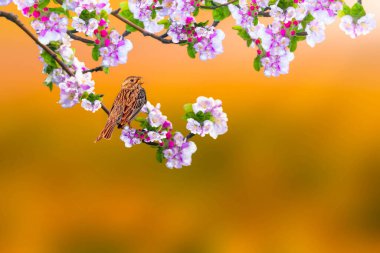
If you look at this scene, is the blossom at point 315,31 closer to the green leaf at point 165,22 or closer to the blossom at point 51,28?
the green leaf at point 165,22

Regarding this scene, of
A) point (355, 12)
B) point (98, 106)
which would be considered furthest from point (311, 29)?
point (98, 106)

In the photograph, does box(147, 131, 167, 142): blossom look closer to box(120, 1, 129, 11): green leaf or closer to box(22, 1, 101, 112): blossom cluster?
box(22, 1, 101, 112): blossom cluster

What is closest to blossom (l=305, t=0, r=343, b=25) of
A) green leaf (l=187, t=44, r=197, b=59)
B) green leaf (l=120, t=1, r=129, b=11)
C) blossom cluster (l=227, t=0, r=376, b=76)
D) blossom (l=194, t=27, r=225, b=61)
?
blossom cluster (l=227, t=0, r=376, b=76)

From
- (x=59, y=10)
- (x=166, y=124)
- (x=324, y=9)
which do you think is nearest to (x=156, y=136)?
(x=166, y=124)

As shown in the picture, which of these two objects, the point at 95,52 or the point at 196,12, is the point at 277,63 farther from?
the point at 95,52

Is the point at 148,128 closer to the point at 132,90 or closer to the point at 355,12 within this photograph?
the point at 132,90

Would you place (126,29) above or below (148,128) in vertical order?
above

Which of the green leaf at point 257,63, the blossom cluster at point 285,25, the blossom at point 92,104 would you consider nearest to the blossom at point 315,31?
the blossom cluster at point 285,25
